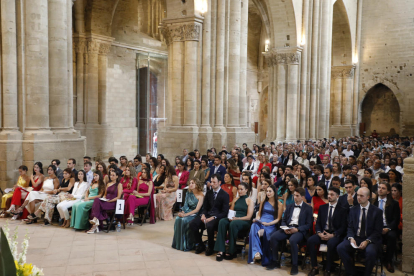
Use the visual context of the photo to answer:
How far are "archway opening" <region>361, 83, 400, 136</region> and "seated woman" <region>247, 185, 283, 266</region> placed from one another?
1201 inches

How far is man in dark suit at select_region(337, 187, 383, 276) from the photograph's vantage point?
5.86m

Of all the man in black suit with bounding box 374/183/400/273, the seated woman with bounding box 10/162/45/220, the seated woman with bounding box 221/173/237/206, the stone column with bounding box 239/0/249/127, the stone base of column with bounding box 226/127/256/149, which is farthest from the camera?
the stone column with bounding box 239/0/249/127

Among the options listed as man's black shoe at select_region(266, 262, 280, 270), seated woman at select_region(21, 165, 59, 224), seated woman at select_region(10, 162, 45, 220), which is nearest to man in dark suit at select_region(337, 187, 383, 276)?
man's black shoe at select_region(266, 262, 280, 270)

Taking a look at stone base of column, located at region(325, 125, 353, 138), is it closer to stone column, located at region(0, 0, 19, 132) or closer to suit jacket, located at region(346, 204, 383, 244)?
stone column, located at region(0, 0, 19, 132)

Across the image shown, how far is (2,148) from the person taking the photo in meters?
10.8

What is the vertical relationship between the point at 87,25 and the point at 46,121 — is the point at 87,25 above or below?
above

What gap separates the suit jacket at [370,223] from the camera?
6.01 m

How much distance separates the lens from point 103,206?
8.45 meters

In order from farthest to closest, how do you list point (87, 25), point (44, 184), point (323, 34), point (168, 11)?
point (323, 34) → point (87, 25) → point (168, 11) → point (44, 184)

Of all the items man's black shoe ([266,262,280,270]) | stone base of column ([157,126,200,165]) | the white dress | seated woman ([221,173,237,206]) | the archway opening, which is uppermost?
the archway opening

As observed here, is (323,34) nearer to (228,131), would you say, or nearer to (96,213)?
(228,131)

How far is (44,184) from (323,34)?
71.8ft

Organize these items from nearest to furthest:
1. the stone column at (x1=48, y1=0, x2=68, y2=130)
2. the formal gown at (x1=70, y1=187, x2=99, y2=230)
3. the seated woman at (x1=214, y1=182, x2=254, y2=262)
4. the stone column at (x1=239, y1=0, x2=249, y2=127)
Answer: the seated woman at (x1=214, y1=182, x2=254, y2=262), the formal gown at (x1=70, y1=187, x2=99, y2=230), the stone column at (x1=48, y1=0, x2=68, y2=130), the stone column at (x1=239, y1=0, x2=249, y2=127)

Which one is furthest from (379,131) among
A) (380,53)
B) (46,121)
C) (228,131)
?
(46,121)
